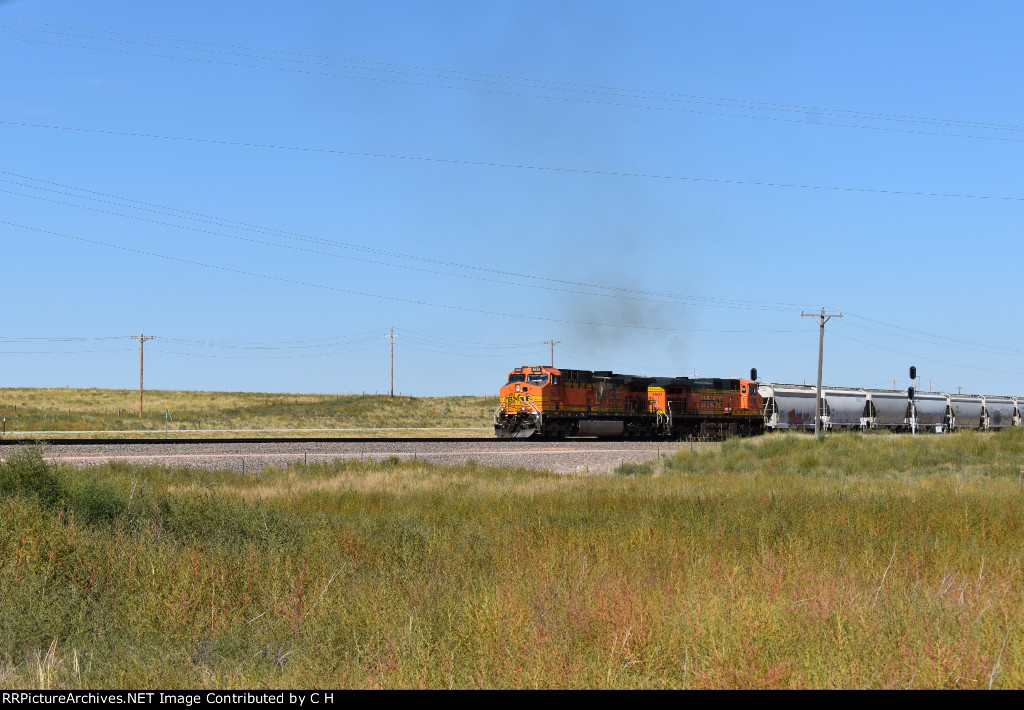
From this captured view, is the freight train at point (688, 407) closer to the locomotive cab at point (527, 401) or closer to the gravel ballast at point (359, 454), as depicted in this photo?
the locomotive cab at point (527, 401)

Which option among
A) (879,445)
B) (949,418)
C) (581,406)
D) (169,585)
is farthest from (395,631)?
(949,418)

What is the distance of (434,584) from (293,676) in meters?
2.84

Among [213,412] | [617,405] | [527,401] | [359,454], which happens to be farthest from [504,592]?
[213,412]

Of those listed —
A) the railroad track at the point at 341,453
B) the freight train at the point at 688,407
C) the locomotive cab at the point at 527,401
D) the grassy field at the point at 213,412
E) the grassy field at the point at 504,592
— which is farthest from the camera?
the grassy field at the point at 213,412

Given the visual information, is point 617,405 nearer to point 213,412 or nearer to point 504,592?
point 504,592

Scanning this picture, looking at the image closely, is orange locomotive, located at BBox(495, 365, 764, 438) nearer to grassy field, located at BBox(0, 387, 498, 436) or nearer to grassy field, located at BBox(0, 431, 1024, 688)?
grassy field, located at BBox(0, 387, 498, 436)

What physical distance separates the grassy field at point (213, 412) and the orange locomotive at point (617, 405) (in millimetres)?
13625

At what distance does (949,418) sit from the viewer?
64500 mm

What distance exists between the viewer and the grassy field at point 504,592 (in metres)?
6.32

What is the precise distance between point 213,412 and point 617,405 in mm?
43388

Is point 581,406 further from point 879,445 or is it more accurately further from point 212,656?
point 212,656

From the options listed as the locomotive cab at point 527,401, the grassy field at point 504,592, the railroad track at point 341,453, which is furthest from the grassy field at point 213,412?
the grassy field at point 504,592

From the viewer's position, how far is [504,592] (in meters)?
8.36

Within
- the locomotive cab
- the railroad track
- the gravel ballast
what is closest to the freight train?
the locomotive cab
